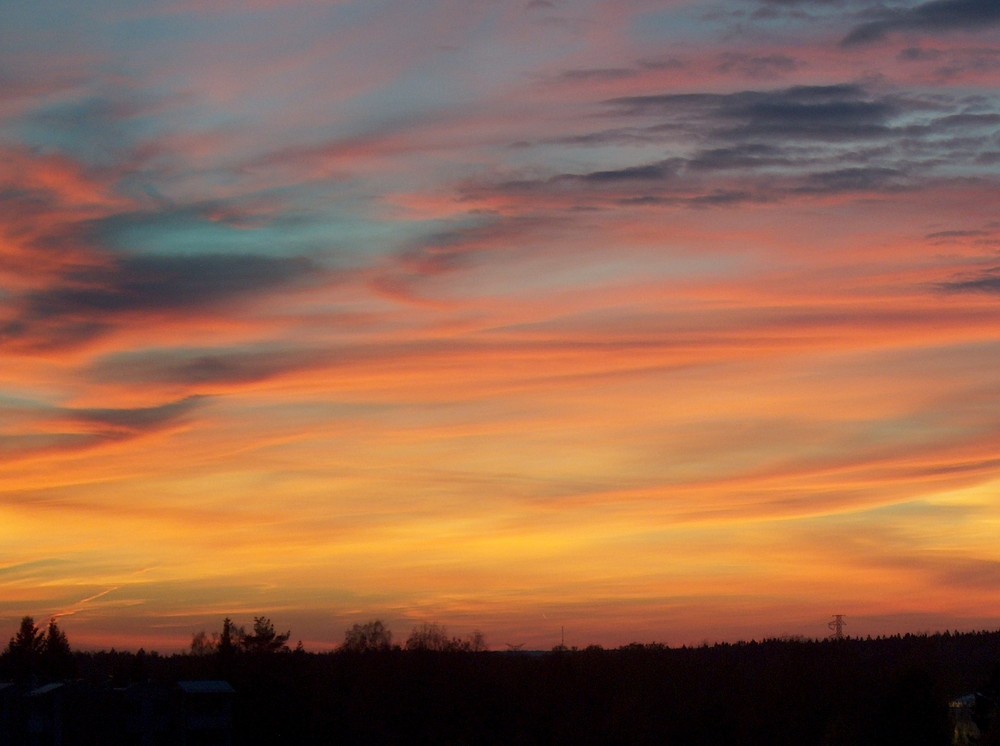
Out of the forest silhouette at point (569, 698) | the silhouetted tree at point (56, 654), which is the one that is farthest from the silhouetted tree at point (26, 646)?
the forest silhouette at point (569, 698)

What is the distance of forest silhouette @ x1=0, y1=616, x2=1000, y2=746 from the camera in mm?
57969

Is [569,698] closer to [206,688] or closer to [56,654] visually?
[206,688]

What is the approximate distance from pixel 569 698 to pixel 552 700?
37.1 inches

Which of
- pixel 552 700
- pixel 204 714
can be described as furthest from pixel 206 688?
pixel 552 700

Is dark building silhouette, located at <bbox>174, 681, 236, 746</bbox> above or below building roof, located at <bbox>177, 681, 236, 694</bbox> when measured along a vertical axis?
below

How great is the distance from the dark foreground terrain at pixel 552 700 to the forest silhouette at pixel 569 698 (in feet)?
0.27

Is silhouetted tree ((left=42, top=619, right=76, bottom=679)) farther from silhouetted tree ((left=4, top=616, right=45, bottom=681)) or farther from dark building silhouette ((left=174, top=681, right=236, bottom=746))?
dark building silhouette ((left=174, top=681, right=236, bottom=746))

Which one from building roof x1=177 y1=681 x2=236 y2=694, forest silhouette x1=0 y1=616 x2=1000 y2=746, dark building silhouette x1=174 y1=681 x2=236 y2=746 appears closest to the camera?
forest silhouette x1=0 y1=616 x2=1000 y2=746

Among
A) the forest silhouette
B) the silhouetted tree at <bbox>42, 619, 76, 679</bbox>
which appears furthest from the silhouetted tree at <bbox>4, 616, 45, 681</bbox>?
the forest silhouette

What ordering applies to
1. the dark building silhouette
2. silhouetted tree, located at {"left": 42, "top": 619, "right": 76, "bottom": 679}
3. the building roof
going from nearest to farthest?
the building roof, the dark building silhouette, silhouetted tree, located at {"left": 42, "top": 619, "right": 76, "bottom": 679}

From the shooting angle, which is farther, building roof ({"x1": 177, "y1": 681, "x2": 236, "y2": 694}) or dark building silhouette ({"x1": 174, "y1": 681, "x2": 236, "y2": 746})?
dark building silhouette ({"x1": 174, "y1": 681, "x2": 236, "y2": 746})

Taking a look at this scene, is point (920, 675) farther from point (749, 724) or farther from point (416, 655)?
point (416, 655)

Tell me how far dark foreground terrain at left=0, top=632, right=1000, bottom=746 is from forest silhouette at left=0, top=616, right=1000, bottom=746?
3.2 inches

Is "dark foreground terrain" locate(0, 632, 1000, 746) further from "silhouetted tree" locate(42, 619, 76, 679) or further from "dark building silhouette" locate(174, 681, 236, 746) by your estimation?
"silhouetted tree" locate(42, 619, 76, 679)
